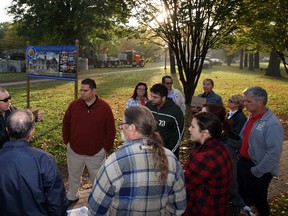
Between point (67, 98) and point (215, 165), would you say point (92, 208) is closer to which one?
point (215, 165)

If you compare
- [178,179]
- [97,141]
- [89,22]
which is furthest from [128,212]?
[89,22]

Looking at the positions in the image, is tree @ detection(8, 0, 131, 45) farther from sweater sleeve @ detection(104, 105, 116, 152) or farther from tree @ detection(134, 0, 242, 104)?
sweater sleeve @ detection(104, 105, 116, 152)

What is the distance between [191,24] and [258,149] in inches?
320

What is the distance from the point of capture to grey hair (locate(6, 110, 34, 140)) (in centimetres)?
249

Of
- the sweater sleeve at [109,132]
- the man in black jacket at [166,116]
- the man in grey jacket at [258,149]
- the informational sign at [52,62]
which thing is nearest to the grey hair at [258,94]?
the man in grey jacket at [258,149]

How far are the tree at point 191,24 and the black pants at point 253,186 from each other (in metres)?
7.82

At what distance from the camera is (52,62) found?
9.37 m

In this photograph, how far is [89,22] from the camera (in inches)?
1140

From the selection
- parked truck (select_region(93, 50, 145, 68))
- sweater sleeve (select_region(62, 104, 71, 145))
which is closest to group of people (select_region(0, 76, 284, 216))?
sweater sleeve (select_region(62, 104, 71, 145))

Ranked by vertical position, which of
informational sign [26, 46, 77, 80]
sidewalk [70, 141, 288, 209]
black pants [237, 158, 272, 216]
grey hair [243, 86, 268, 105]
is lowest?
sidewalk [70, 141, 288, 209]

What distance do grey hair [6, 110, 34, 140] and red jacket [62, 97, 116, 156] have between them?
2018 millimetres

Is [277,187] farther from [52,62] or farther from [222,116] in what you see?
[52,62]

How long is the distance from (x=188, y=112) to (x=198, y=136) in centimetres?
929

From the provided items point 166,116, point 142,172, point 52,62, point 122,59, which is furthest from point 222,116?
point 122,59
